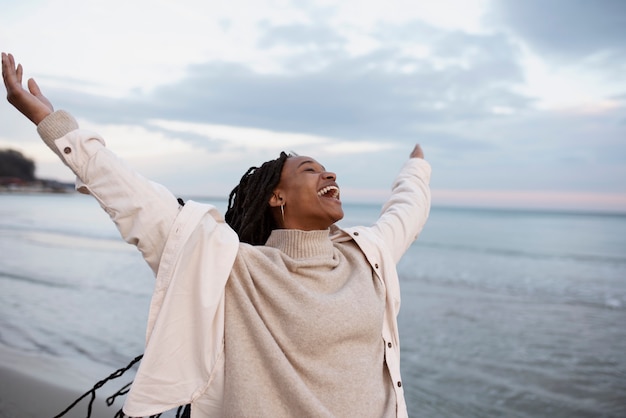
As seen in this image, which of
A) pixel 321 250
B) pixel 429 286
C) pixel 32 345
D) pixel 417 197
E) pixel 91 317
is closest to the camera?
pixel 321 250

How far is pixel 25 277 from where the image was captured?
895 centimetres

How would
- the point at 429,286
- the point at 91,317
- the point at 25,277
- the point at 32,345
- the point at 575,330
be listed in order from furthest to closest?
the point at 429,286
the point at 25,277
the point at 575,330
the point at 91,317
the point at 32,345

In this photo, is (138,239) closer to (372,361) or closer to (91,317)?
(372,361)

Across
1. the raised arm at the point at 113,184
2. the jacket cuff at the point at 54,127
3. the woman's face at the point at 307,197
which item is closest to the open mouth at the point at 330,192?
the woman's face at the point at 307,197

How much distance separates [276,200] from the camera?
2.28m

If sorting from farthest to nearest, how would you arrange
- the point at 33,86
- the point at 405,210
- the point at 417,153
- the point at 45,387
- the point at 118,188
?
the point at 45,387 < the point at 417,153 < the point at 405,210 < the point at 33,86 < the point at 118,188

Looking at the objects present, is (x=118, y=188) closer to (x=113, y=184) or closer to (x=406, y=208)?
(x=113, y=184)

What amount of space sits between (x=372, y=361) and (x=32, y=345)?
4.49m

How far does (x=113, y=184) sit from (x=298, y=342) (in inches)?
30.5

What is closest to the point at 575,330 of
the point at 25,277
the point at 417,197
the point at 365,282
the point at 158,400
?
the point at 417,197

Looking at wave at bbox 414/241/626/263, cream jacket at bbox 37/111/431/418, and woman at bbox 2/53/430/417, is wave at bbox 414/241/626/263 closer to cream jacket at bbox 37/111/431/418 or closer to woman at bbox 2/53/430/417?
woman at bbox 2/53/430/417

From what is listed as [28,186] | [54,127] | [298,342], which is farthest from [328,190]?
[28,186]

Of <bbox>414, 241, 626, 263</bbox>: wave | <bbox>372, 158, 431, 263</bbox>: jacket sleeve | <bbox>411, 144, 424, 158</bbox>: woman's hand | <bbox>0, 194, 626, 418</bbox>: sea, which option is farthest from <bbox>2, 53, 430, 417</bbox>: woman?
<bbox>414, 241, 626, 263</bbox>: wave

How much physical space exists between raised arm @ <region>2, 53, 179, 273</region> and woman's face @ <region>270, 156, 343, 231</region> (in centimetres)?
61
